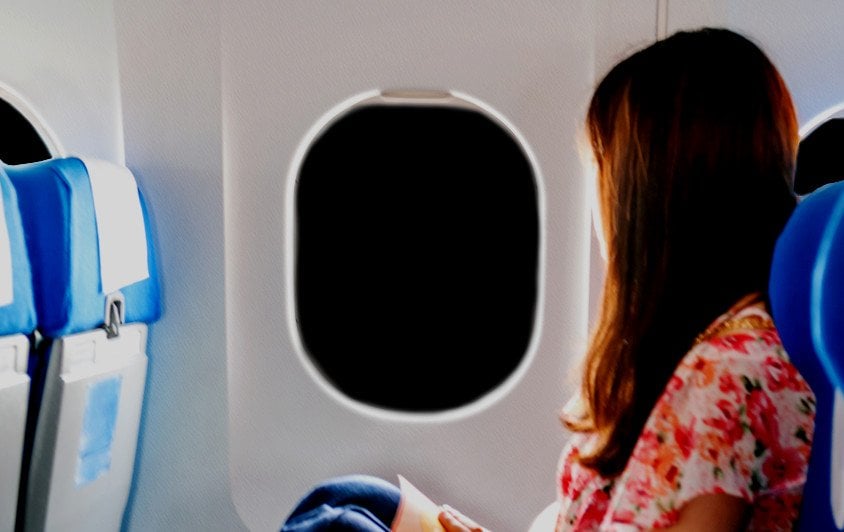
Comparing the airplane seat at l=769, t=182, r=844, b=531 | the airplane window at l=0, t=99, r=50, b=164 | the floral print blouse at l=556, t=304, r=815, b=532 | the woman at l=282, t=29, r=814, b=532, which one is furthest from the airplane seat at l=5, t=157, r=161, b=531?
the airplane seat at l=769, t=182, r=844, b=531

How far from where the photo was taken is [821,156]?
2.09 metres

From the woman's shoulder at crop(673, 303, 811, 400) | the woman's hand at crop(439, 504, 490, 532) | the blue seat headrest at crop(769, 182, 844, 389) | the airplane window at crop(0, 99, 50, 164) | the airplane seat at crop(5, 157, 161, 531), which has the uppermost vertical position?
the blue seat headrest at crop(769, 182, 844, 389)

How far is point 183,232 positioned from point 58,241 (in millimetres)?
385

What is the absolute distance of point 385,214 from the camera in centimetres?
351

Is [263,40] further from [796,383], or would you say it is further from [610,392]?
[796,383]

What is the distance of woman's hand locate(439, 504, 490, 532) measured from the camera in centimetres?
194

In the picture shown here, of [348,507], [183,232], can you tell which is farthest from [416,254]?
[348,507]

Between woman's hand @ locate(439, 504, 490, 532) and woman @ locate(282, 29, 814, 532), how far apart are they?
64 cm

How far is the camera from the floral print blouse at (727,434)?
1.08 m

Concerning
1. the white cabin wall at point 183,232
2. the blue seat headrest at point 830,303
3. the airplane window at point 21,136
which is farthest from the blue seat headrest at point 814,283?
the airplane window at point 21,136

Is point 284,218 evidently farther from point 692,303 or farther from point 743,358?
point 743,358

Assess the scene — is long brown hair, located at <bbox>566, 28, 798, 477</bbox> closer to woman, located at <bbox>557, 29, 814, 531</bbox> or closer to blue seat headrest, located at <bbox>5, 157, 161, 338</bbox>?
woman, located at <bbox>557, 29, 814, 531</bbox>

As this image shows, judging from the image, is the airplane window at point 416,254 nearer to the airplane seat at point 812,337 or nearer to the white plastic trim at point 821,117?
the white plastic trim at point 821,117

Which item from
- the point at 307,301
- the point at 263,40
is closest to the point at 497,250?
the point at 307,301
